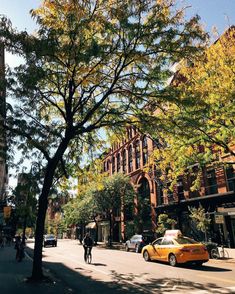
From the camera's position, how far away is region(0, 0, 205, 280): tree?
37.9 ft

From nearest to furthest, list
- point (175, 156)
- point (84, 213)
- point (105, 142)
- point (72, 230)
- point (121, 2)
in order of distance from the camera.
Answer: point (121, 2) < point (105, 142) < point (175, 156) < point (84, 213) < point (72, 230)

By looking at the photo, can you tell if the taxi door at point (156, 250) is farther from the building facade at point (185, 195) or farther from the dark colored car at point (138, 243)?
the dark colored car at point (138, 243)

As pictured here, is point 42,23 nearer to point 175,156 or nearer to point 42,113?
Result: point 42,113

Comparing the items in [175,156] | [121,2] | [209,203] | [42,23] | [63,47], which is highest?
[121,2]

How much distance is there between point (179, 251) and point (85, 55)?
10.1 m

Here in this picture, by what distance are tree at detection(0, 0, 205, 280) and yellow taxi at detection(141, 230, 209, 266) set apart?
6774 millimetres

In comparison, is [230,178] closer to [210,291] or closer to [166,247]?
[166,247]

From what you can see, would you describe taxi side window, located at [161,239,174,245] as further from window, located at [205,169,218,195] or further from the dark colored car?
window, located at [205,169,218,195]

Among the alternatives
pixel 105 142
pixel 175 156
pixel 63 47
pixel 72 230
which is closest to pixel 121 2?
pixel 63 47

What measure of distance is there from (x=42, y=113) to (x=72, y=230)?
83015 mm

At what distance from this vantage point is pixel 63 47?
11688mm

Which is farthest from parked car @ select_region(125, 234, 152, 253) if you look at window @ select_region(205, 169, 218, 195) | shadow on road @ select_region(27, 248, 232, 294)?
shadow on road @ select_region(27, 248, 232, 294)

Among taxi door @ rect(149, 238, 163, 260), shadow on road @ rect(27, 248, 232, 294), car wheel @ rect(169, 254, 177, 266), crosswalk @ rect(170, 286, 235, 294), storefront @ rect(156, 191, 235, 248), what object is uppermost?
storefront @ rect(156, 191, 235, 248)

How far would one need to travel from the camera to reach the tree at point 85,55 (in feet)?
37.9
